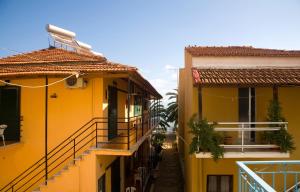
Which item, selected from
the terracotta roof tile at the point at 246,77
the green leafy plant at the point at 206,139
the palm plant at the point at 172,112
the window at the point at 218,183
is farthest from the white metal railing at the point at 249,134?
the palm plant at the point at 172,112

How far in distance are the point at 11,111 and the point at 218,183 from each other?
367 inches

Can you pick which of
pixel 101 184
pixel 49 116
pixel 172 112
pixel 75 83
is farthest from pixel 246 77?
pixel 172 112

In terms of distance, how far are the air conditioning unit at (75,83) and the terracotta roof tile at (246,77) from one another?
13.7ft

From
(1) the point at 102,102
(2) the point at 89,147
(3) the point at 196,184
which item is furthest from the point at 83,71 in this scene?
(3) the point at 196,184

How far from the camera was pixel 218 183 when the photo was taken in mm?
12453

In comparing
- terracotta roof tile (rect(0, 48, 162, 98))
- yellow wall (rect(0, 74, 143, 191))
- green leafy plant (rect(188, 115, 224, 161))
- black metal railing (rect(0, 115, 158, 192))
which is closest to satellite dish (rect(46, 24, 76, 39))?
terracotta roof tile (rect(0, 48, 162, 98))

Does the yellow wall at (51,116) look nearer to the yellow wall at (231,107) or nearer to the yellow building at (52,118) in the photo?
the yellow building at (52,118)

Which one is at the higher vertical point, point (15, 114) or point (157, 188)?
point (15, 114)

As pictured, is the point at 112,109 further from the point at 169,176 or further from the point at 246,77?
the point at 169,176

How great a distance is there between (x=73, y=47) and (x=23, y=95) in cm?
476

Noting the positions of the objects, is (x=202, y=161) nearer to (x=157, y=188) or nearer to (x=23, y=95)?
(x=157, y=188)

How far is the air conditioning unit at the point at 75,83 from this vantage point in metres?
10.4

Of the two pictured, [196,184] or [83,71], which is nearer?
[83,71]

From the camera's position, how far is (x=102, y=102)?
34.6ft
